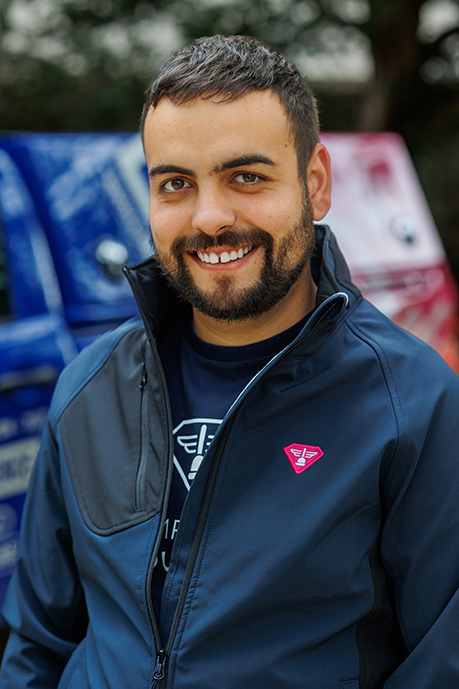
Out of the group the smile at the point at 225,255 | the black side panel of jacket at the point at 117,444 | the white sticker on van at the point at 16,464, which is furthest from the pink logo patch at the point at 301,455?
the white sticker on van at the point at 16,464

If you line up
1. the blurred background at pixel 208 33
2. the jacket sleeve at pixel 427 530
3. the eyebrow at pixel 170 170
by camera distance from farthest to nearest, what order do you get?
1. the blurred background at pixel 208 33
2. the eyebrow at pixel 170 170
3. the jacket sleeve at pixel 427 530

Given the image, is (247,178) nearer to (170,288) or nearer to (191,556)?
(170,288)

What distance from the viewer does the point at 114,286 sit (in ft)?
8.87

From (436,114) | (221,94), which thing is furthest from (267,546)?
(436,114)

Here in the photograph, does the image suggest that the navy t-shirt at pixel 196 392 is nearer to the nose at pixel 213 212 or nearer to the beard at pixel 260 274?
the beard at pixel 260 274

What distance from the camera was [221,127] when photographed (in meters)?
1.24

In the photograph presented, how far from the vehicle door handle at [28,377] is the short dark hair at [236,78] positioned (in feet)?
3.76

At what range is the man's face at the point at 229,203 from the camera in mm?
1246

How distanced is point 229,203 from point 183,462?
1.73ft

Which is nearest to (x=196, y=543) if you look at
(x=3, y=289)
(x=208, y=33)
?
(x=3, y=289)

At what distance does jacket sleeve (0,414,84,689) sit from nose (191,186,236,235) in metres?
0.62

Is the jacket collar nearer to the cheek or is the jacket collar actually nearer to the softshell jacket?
the softshell jacket

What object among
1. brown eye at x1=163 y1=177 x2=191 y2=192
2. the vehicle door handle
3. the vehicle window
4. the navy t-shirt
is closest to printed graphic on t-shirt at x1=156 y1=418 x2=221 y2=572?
the navy t-shirt

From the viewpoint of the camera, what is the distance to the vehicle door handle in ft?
7.35
